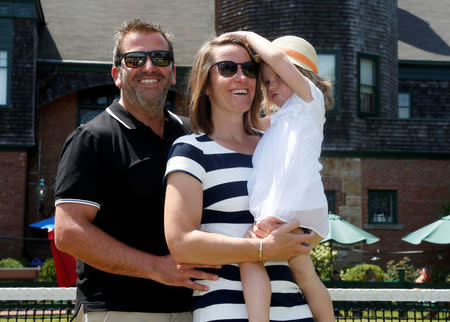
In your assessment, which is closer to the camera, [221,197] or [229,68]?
[221,197]

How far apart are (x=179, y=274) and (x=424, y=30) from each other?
2638 cm

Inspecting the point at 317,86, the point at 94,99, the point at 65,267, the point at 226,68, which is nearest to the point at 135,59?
the point at 226,68

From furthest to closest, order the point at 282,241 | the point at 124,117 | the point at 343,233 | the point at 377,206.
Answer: the point at 377,206 < the point at 343,233 < the point at 124,117 < the point at 282,241

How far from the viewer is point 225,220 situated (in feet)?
11.9

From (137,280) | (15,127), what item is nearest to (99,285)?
(137,280)

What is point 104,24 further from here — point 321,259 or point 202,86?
point 202,86

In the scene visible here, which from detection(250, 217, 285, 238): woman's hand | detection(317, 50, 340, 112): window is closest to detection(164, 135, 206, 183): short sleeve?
detection(250, 217, 285, 238): woman's hand

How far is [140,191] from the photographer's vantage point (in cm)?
384

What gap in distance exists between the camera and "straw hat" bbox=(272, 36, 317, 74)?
13.8ft

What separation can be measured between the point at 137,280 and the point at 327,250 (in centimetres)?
1505

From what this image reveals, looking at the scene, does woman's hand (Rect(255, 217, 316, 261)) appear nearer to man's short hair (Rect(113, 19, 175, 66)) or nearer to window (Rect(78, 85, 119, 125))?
man's short hair (Rect(113, 19, 175, 66))

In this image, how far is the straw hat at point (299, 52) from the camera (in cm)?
420

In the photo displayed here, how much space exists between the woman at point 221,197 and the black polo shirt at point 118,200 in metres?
0.26

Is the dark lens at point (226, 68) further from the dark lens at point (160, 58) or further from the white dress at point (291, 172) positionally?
the dark lens at point (160, 58)
